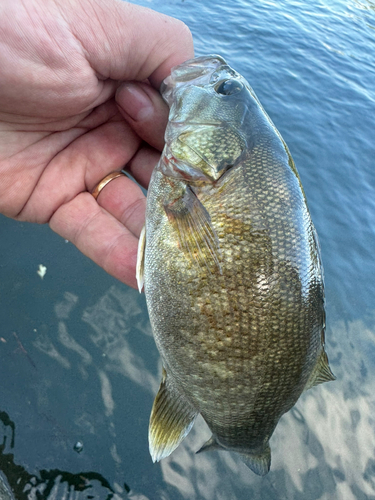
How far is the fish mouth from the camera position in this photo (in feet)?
7.26

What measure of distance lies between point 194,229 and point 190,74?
1057mm

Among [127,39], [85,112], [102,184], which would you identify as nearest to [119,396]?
[102,184]

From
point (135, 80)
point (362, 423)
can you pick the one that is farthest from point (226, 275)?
point (362, 423)

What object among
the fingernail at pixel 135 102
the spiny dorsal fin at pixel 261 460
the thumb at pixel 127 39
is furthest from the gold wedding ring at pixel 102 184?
the spiny dorsal fin at pixel 261 460

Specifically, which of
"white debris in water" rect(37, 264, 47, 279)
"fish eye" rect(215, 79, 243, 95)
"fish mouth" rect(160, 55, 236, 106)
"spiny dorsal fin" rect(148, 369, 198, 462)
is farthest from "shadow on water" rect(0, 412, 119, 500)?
"fish eye" rect(215, 79, 243, 95)

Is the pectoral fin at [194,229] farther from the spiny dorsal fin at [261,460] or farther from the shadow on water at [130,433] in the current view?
the shadow on water at [130,433]

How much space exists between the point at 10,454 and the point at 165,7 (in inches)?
450

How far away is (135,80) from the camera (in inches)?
96.9

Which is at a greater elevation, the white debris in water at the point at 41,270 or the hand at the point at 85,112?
the hand at the point at 85,112

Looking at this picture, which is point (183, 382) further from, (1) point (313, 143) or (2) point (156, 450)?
(1) point (313, 143)

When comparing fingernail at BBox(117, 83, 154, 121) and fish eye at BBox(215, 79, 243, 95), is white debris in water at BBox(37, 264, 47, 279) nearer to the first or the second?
fingernail at BBox(117, 83, 154, 121)

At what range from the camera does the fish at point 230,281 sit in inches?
66.7

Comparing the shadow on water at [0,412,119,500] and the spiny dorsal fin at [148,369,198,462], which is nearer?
the spiny dorsal fin at [148,369,198,462]

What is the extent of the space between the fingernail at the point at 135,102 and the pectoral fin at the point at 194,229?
827 mm
